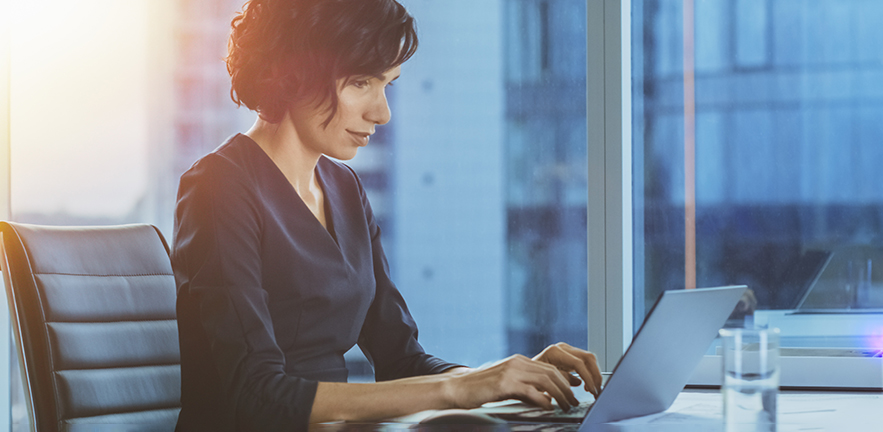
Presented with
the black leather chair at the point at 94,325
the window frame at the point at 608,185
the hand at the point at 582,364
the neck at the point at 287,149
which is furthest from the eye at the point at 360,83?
the window frame at the point at 608,185

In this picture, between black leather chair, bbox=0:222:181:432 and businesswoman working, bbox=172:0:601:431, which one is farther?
black leather chair, bbox=0:222:181:432

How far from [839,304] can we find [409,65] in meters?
1.36

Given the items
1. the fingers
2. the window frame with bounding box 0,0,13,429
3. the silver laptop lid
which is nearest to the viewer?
the silver laptop lid

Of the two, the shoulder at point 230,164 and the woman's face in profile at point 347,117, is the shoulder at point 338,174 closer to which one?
the woman's face in profile at point 347,117

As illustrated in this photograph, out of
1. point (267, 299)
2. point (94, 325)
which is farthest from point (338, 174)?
point (94, 325)

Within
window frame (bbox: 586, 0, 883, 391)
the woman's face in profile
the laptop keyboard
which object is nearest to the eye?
the woman's face in profile

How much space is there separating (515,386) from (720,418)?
0.25m

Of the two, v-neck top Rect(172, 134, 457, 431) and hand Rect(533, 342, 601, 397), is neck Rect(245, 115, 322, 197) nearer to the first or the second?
v-neck top Rect(172, 134, 457, 431)

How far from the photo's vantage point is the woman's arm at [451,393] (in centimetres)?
86

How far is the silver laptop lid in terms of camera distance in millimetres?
739

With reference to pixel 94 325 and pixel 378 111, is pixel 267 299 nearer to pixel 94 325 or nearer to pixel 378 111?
pixel 94 325

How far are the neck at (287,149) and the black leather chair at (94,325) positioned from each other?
0.97 ft

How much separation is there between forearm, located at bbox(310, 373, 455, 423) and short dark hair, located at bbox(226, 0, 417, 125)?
0.59m

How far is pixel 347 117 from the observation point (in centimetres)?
135
